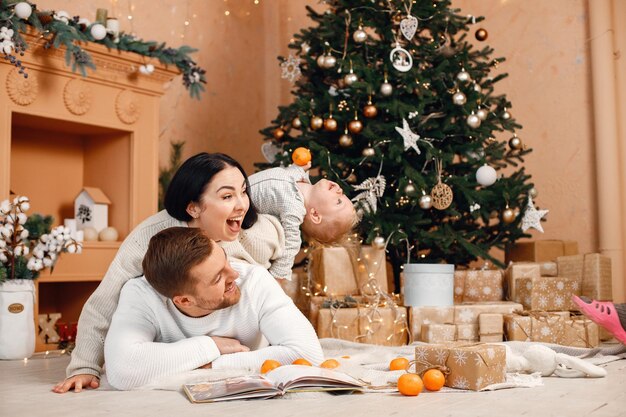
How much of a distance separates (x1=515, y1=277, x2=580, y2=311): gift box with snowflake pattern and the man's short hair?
1.88 metres

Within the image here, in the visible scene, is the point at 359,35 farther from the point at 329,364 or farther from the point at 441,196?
the point at 329,364

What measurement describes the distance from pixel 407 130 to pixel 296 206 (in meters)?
1.07

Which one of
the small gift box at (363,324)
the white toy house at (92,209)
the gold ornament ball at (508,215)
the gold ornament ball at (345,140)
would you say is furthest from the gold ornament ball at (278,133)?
the gold ornament ball at (508,215)

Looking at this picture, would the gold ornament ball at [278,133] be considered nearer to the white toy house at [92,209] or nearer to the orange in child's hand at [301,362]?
the white toy house at [92,209]

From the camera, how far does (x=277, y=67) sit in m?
5.72

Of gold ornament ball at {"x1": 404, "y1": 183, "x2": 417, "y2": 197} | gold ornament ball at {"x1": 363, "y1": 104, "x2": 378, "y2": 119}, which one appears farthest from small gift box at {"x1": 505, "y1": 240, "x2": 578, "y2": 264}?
gold ornament ball at {"x1": 363, "y1": 104, "x2": 378, "y2": 119}

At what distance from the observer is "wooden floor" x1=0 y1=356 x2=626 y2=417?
1720 millimetres

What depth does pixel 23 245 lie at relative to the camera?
10.7 ft

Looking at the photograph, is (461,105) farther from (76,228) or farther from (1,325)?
(1,325)

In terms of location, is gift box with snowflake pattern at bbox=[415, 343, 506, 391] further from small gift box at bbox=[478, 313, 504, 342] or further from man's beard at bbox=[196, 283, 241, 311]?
small gift box at bbox=[478, 313, 504, 342]

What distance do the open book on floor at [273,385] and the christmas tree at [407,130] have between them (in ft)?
5.09

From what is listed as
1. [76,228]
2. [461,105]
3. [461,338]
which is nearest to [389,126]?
[461,105]

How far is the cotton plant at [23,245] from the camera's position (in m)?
3.20

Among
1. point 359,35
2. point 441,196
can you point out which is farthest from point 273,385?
point 359,35
